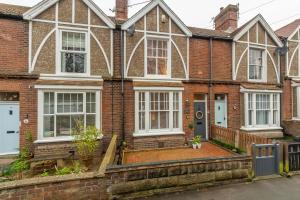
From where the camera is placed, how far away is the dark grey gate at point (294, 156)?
7168mm

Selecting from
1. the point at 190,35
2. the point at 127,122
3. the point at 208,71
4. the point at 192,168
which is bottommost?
the point at 192,168

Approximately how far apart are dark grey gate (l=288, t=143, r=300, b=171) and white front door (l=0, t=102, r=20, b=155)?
11.5m

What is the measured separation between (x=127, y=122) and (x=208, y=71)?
5773 mm

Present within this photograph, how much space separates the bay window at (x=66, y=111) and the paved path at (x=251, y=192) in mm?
5369

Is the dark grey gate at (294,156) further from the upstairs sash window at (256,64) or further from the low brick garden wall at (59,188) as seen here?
the low brick garden wall at (59,188)

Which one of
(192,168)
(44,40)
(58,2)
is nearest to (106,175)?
(192,168)

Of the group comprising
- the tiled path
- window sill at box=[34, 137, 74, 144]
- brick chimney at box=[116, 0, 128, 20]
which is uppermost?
brick chimney at box=[116, 0, 128, 20]

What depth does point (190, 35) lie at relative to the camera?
10836 mm

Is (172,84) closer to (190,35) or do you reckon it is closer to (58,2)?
(190,35)

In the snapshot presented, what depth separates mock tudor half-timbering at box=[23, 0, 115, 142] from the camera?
860cm

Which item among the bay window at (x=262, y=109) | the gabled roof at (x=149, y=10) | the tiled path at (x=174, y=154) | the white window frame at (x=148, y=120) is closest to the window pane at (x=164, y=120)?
the white window frame at (x=148, y=120)

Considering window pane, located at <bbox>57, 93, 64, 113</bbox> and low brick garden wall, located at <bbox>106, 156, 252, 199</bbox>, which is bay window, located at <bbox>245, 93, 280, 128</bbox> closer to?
low brick garden wall, located at <bbox>106, 156, 252, 199</bbox>

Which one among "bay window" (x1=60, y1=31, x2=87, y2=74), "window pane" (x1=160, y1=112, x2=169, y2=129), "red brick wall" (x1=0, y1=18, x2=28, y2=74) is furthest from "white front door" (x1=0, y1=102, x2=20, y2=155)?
"window pane" (x1=160, y1=112, x2=169, y2=129)

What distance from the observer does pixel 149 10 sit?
10.2 meters
